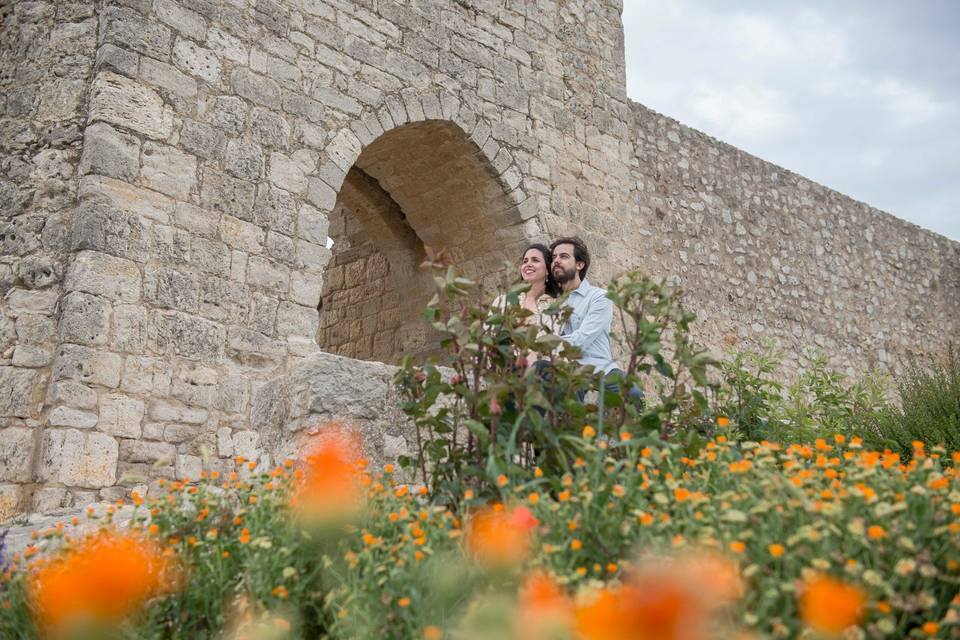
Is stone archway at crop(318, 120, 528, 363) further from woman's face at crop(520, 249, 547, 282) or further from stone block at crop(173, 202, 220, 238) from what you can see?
woman's face at crop(520, 249, 547, 282)

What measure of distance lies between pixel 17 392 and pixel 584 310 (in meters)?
2.73

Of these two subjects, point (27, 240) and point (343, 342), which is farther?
point (343, 342)

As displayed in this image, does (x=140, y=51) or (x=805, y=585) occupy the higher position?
(x=140, y=51)

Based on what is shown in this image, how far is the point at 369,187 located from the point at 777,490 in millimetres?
5885

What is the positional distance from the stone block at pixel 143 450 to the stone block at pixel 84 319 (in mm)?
516

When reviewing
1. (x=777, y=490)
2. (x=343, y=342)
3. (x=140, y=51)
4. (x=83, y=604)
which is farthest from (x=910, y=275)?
(x=83, y=604)

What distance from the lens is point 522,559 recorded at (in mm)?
2018

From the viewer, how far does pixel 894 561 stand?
192cm

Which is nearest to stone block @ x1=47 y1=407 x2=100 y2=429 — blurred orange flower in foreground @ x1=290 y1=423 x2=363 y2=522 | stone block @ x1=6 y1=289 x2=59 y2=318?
stone block @ x1=6 y1=289 x2=59 y2=318

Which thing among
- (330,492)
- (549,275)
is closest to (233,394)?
(549,275)

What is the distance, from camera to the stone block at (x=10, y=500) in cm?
422

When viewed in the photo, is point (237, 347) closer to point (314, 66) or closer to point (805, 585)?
point (314, 66)

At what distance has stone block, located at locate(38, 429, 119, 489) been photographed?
4262 mm

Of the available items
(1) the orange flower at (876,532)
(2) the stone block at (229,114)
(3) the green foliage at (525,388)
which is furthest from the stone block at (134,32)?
(1) the orange flower at (876,532)
